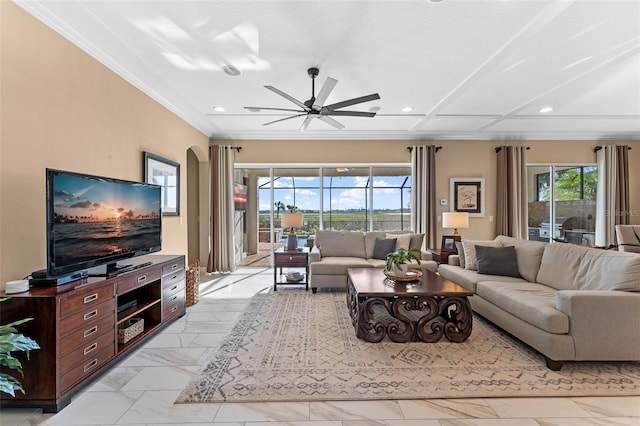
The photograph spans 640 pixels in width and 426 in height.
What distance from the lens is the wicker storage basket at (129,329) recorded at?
8.29 ft

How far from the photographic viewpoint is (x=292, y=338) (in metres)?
2.89

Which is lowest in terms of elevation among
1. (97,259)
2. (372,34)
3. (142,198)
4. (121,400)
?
(121,400)

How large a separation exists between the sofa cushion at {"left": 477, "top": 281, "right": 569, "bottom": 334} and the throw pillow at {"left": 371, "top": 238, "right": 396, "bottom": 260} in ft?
5.51

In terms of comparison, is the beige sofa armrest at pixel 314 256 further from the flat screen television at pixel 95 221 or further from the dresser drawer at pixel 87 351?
A: the dresser drawer at pixel 87 351

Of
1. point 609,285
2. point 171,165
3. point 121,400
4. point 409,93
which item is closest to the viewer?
point 121,400

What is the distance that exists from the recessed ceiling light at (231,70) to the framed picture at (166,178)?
1.44 m

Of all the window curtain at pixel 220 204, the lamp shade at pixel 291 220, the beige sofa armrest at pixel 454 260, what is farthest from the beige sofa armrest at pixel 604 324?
the window curtain at pixel 220 204

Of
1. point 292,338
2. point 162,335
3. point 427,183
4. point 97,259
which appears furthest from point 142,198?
point 427,183

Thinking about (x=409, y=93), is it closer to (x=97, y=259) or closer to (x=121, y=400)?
(x=97, y=259)

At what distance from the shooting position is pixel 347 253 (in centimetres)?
505

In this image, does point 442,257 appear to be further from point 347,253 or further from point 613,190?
point 613,190

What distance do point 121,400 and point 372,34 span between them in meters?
3.44

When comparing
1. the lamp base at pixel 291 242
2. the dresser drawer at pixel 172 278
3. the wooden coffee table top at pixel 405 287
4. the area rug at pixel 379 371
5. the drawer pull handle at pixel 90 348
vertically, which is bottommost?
the area rug at pixel 379 371

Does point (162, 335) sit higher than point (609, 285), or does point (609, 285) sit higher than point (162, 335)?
point (609, 285)
